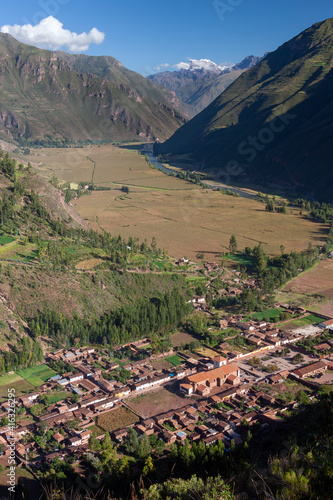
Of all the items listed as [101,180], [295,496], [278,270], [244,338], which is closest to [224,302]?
[244,338]

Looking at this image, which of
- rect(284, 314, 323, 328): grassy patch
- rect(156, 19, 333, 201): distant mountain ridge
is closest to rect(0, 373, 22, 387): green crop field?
rect(284, 314, 323, 328): grassy patch

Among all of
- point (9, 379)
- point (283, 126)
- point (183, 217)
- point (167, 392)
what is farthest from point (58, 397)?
point (283, 126)

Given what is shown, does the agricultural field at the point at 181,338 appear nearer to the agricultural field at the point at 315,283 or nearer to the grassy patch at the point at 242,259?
the agricultural field at the point at 315,283

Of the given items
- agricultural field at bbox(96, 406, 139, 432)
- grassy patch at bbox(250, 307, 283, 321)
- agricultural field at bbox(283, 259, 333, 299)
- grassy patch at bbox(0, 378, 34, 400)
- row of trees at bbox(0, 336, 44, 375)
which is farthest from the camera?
agricultural field at bbox(283, 259, 333, 299)

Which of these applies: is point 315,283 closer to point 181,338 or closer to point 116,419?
point 181,338

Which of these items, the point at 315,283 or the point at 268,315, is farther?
the point at 315,283

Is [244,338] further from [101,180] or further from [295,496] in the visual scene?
[101,180]

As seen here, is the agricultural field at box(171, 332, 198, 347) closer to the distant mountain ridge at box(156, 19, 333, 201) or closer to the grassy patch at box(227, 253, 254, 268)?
the grassy patch at box(227, 253, 254, 268)
